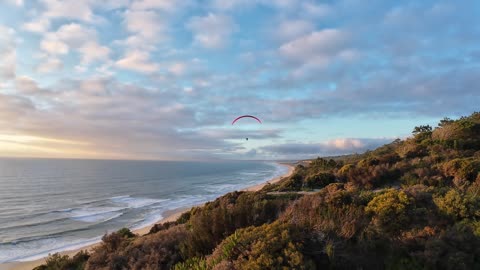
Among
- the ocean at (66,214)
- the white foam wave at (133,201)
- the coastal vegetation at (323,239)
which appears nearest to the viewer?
the coastal vegetation at (323,239)

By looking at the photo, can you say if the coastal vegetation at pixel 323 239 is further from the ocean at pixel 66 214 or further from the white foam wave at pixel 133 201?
the white foam wave at pixel 133 201

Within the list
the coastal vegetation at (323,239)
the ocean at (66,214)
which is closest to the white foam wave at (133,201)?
the ocean at (66,214)

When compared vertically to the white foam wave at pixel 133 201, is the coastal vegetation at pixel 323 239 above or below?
above

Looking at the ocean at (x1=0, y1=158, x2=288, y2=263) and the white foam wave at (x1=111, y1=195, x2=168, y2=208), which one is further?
the white foam wave at (x1=111, y1=195, x2=168, y2=208)

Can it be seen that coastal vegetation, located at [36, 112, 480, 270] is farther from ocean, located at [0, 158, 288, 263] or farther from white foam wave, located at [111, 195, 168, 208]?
white foam wave, located at [111, 195, 168, 208]

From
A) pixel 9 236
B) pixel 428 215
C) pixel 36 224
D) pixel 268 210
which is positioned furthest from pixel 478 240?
pixel 36 224

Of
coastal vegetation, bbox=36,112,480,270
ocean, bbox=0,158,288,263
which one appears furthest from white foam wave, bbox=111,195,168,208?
coastal vegetation, bbox=36,112,480,270

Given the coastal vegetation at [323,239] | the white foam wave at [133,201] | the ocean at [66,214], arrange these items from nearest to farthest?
the coastal vegetation at [323,239] < the ocean at [66,214] < the white foam wave at [133,201]

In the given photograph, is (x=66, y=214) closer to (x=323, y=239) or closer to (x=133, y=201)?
(x=133, y=201)

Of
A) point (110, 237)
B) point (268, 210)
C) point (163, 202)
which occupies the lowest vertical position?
point (163, 202)

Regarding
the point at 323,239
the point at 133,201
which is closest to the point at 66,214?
the point at 133,201

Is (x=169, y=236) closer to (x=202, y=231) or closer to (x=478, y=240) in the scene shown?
(x=202, y=231)
